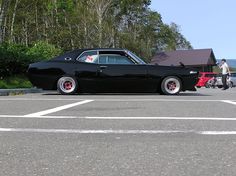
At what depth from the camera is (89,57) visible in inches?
582

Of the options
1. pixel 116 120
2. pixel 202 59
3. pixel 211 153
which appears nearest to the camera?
pixel 211 153

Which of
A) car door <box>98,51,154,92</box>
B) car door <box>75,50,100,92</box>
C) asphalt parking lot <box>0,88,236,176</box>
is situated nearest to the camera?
asphalt parking lot <box>0,88,236,176</box>

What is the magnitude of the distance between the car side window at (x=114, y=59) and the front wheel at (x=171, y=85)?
3.84 ft

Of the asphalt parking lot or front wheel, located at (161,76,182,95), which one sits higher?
front wheel, located at (161,76,182,95)

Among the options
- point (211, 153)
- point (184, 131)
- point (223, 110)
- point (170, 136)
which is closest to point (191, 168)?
point (211, 153)

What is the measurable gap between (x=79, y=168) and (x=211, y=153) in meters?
1.49

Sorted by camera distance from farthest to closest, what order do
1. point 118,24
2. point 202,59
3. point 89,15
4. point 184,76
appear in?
point 202,59 → point 118,24 → point 89,15 → point 184,76

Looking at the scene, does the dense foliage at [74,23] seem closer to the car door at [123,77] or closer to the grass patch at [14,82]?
the grass patch at [14,82]

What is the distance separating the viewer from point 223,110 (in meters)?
9.64

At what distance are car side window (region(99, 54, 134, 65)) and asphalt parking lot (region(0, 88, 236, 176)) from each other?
5.16 m

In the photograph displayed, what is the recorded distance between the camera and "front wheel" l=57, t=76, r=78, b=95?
1458cm

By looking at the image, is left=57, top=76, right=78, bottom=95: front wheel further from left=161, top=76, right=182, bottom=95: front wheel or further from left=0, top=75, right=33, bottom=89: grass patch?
left=0, top=75, right=33, bottom=89: grass patch

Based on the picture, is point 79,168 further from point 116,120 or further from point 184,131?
point 116,120

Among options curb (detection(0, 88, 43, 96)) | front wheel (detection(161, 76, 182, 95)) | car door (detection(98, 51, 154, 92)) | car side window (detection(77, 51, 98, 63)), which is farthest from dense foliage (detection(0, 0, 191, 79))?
front wheel (detection(161, 76, 182, 95))
